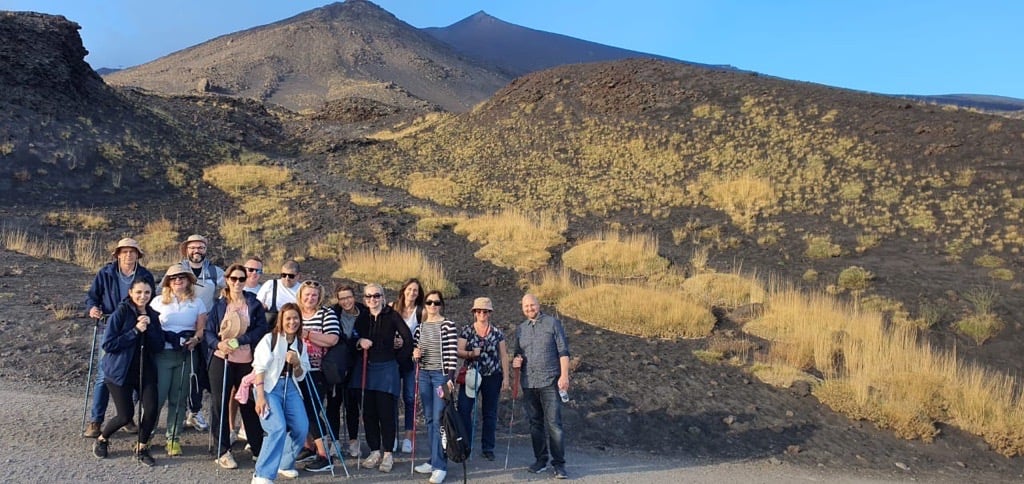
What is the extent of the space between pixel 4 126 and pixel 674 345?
23690mm

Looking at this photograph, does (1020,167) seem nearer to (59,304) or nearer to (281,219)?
(281,219)

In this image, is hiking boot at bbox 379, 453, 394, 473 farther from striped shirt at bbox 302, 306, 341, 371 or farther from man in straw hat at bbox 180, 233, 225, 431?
man in straw hat at bbox 180, 233, 225, 431

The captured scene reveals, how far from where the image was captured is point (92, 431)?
242 inches

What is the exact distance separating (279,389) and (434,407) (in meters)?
1.33

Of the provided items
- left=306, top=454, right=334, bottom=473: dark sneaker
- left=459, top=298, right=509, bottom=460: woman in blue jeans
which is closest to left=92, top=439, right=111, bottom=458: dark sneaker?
left=306, top=454, right=334, bottom=473: dark sneaker

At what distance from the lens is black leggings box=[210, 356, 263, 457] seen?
5801 mm

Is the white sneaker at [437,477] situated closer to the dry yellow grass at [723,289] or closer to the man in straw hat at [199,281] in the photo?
the man in straw hat at [199,281]

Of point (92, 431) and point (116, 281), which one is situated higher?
point (116, 281)

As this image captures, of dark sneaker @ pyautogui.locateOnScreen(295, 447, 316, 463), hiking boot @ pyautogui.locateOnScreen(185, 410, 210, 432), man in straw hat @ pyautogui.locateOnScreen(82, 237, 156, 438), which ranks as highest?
man in straw hat @ pyautogui.locateOnScreen(82, 237, 156, 438)

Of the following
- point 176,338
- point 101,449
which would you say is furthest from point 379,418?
point 101,449

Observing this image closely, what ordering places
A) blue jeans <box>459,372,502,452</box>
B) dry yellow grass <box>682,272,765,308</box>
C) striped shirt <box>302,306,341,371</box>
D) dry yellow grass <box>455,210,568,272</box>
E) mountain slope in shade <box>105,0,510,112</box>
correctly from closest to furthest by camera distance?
1. striped shirt <box>302,306,341,371</box>
2. blue jeans <box>459,372,502,452</box>
3. dry yellow grass <box>682,272,765,308</box>
4. dry yellow grass <box>455,210,568,272</box>
5. mountain slope in shade <box>105,0,510,112</box>

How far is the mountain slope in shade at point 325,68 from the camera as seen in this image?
75.6 m

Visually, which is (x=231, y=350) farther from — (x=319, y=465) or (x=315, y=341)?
(x=319, y=465)

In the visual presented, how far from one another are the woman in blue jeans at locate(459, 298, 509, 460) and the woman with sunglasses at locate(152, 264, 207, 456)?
87.1 inches
